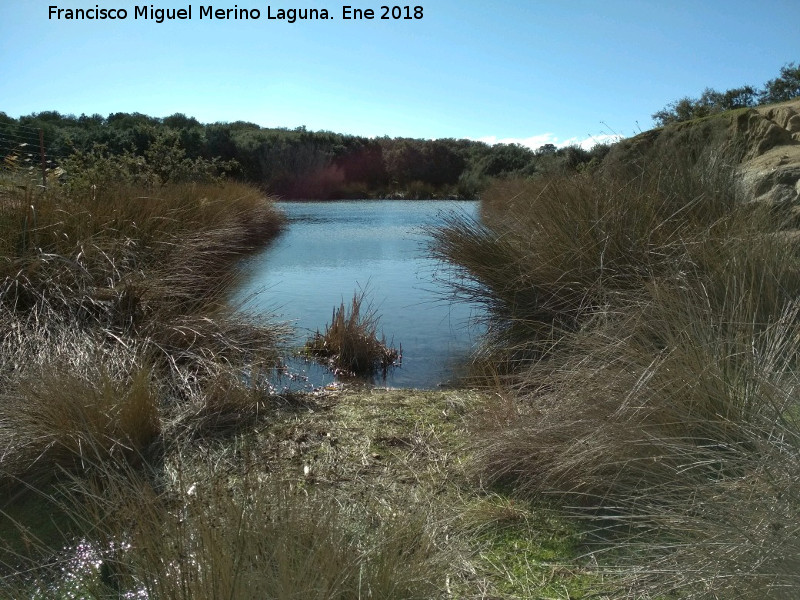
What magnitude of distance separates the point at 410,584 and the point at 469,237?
11.9 ft

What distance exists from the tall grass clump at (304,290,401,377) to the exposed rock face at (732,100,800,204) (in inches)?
102

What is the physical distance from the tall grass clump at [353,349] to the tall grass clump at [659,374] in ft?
2.35

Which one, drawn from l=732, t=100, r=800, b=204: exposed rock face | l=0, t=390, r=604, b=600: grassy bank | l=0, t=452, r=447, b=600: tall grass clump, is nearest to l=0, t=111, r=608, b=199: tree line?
l=732, t=100, r=800, b=204: exposed rock face

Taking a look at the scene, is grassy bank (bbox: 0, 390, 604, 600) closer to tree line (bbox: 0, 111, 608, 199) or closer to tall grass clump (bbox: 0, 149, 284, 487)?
tall grass clump (bbox: 0, 149, 284, 487)

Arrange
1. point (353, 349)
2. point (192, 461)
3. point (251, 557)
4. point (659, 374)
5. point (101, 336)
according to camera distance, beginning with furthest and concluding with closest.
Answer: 1. point (353, 349)
2. point (101, 336)
3. point (659, 374)
4. point (192, 461)
5. point (251, 557)

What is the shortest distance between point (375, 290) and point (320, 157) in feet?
43.2

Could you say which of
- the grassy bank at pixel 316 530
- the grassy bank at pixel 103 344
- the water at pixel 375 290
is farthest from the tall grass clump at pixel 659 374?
the grassy bank at pixel 103 344

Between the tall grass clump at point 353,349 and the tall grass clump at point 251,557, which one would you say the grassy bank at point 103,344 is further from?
the tall grass clump at point 353,349

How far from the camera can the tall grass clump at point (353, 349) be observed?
4.88m

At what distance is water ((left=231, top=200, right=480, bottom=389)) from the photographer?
4.94 m

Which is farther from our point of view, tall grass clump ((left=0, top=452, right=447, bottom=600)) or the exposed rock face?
the exposed rock face

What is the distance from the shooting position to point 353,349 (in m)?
4.93

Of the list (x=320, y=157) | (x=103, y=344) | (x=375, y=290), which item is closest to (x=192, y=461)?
(x=103, y=344)

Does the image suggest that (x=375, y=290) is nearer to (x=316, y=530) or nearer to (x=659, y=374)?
(x=659, y=374)
